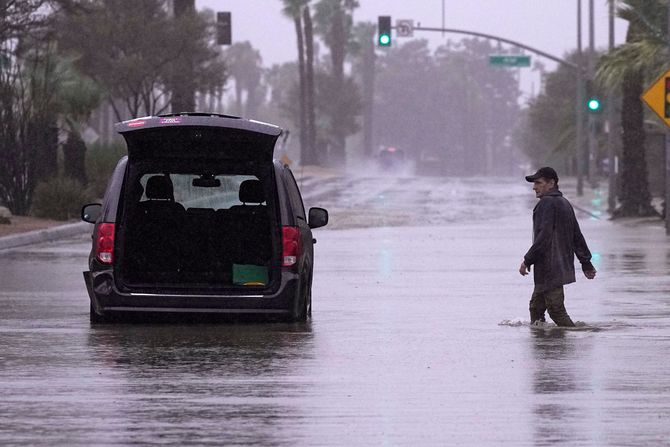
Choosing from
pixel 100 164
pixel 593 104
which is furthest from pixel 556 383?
pixel 593 104

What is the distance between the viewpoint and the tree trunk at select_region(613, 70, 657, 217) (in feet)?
138

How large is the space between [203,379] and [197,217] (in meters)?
4.19

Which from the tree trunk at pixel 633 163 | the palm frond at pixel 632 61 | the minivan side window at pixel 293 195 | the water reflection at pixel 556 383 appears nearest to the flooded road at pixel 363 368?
the water reflection at pixel 556 383

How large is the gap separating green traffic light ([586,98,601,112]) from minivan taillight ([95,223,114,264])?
40931 millimetres

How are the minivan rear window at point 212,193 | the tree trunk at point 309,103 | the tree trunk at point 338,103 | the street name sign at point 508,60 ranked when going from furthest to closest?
the tree trunk at point 338,103
the tree trunk at point 309,103
the street name sign at point 508,60
the minivan rear window at point 212,193

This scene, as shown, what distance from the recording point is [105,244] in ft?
51.4

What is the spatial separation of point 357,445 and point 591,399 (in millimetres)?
2399

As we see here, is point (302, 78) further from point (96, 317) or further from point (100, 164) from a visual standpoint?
point (96, 317)

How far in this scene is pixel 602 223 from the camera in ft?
134

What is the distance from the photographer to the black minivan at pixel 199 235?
1552 cm

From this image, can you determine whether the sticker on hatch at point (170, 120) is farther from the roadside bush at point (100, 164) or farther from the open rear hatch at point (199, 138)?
the roadside bush at point (100, 164)

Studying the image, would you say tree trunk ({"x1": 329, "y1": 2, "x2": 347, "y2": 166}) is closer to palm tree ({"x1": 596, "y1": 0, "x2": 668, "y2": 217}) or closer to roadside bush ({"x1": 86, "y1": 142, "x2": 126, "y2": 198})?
roadside bush ({"x1": 86, "y1": 142, "x2": 126, "y2": 198})

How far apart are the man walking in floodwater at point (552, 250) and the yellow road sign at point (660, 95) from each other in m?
17.9

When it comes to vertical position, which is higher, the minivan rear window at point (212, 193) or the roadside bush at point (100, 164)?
the roadside bush at point (100, 164)
